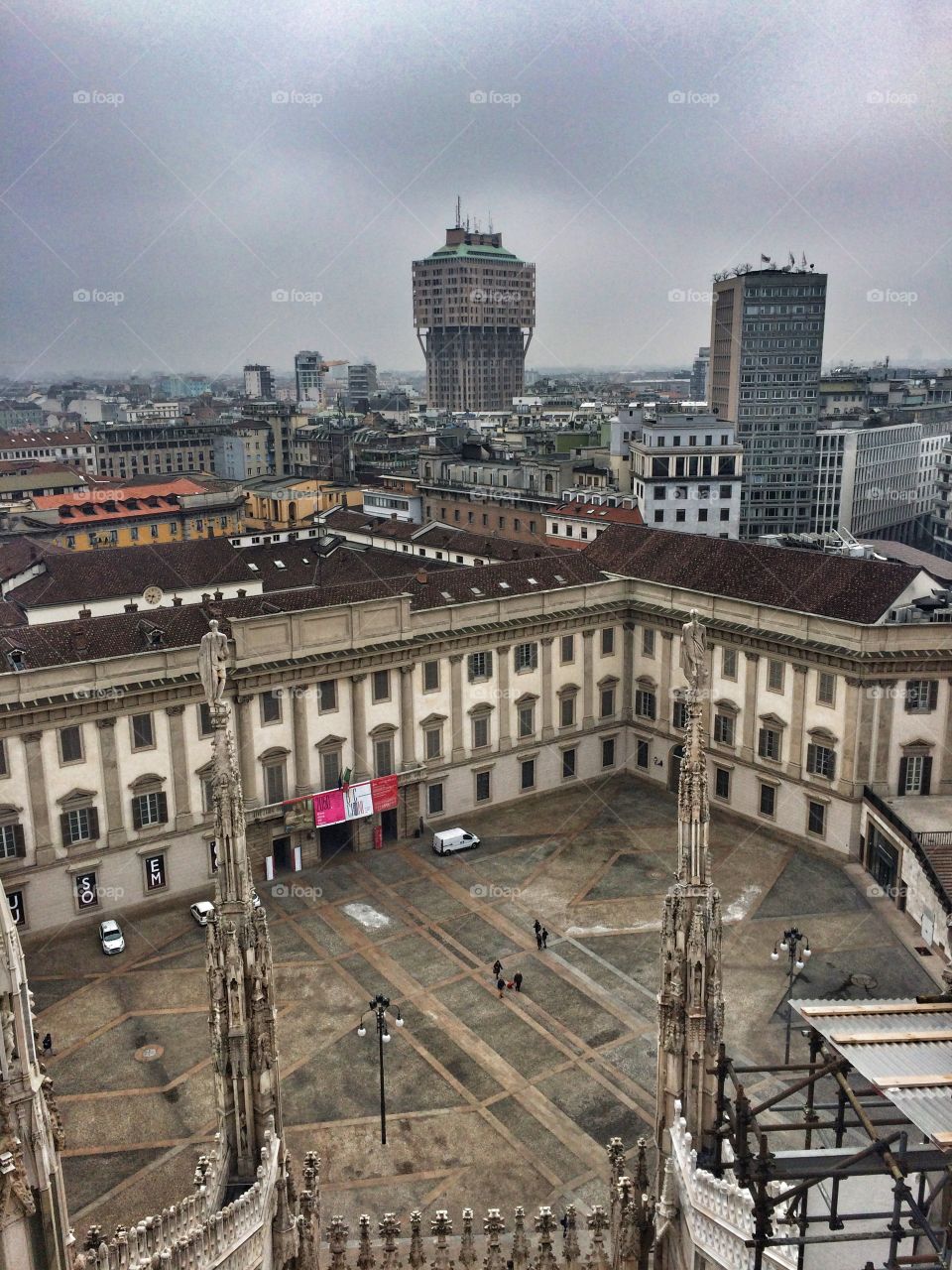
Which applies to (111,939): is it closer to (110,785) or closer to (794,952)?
(110,785)

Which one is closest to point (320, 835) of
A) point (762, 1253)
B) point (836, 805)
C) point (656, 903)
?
point (656, 903)

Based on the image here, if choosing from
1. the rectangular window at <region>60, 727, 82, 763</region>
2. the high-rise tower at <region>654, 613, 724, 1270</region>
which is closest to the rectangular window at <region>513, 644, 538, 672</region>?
the rectangular window at <region>60, 727, 82, 763</region>

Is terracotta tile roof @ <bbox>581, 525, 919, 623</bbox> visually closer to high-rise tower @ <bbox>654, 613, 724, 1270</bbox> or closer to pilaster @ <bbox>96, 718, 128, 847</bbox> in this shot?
pilaster @ <bbox>96, 718, 128, 847</bbox>

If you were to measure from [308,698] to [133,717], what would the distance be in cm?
868

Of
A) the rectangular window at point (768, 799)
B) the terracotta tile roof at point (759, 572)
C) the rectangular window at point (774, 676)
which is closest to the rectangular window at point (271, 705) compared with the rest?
the terracotta tile roof at point (759, 572)

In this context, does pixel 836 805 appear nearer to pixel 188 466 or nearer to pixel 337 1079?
pixel 337 1079

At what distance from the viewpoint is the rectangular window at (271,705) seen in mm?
51500

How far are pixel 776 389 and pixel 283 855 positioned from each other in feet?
410

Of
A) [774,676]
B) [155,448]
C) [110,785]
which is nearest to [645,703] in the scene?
[774,676]

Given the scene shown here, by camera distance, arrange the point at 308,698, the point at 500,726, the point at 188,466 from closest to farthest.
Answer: the point at 308,698 < the point at 500,726 < the point at 188,466

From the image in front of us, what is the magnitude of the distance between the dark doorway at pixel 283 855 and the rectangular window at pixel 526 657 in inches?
648

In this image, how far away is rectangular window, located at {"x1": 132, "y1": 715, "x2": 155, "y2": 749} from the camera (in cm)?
4806

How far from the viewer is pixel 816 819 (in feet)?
181

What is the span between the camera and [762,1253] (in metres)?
14.4
